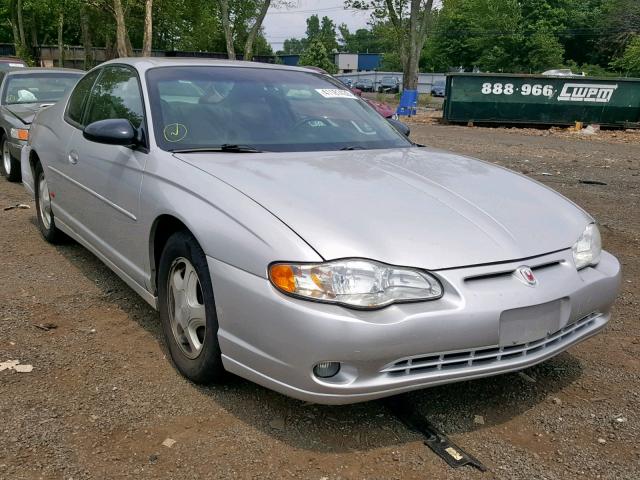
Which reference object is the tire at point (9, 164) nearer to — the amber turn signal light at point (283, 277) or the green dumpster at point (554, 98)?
the amber turn signal light at point (283, 277)

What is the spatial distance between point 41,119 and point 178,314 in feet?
10.0

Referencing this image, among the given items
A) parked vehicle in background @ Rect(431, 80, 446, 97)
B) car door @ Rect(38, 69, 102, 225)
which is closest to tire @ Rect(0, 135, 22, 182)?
car door @ Rect(38, 69, 102, 225)

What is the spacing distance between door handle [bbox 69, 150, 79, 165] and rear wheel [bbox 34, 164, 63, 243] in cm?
77

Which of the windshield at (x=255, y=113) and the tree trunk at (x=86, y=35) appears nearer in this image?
the windshield at (x=255, y=113)

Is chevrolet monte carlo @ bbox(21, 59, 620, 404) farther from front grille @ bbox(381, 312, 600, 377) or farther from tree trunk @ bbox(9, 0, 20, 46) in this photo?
tree trunk @ bbox(9, 0, 20, 46)

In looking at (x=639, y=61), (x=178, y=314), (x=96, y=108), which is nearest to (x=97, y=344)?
(x=178, y=314)

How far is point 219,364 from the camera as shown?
2.82 meters

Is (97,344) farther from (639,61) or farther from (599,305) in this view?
(639,61)

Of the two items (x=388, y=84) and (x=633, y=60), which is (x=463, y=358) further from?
(x=388, y=84)

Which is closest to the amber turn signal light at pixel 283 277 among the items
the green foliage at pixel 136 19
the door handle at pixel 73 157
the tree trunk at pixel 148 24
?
the door handle at pixel 73 157

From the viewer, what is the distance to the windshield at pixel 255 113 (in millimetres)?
3436

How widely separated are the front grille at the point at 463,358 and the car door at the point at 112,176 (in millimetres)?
1631

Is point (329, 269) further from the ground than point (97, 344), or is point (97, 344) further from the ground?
point (329, 269)

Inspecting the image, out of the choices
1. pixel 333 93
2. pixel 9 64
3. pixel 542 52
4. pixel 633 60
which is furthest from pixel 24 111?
pixel 542 52
